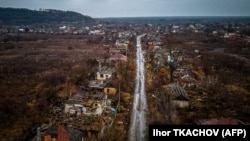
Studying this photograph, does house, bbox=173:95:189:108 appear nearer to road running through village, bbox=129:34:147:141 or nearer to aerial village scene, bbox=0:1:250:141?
aerial village scene, bbox=0:1:250:141

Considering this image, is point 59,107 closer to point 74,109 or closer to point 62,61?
point 74,109

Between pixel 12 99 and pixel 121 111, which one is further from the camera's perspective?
pixel 12 99

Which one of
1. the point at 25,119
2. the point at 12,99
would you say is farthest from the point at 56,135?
the point at 12,99

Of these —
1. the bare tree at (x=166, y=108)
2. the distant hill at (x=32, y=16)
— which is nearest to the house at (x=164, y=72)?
the bare tree at (x=166, y=108)

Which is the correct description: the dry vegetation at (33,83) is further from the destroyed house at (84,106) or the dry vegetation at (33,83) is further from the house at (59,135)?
the house at (59,135)

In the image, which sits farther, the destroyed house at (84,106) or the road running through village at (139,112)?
the destroyed house at (84,106)

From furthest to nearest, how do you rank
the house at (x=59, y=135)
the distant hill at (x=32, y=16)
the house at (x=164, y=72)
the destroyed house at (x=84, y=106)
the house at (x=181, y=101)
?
the distant hill at (x=32, y=16) → the house at (x=164, y=72) → the house at (x=181, y=101) → the destroyed house at (x=84, y=106) → the house at (x=59, y=135)

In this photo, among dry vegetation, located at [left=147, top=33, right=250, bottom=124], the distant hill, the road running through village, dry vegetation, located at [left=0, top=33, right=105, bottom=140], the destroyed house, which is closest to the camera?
the road running through village

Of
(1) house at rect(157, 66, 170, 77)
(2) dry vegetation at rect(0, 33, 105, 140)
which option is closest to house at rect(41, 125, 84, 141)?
(2) dry vegetation at rect(0, 33, 105, 140)
